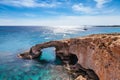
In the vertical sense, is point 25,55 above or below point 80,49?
below

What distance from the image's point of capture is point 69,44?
4431cm

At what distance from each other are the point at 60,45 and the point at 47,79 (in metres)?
16.4

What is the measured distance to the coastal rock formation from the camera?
76.1ft

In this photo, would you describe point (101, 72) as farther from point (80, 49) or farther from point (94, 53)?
point (80, 49)

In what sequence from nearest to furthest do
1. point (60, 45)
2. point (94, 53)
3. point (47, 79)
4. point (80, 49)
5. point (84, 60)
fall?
1. point (94, 53)
2. point (47, 79)
3. point (84, 60)
4. point (80, 49)
5. point (60, 45)

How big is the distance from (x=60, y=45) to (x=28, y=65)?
10.7 metres

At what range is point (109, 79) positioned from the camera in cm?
2344

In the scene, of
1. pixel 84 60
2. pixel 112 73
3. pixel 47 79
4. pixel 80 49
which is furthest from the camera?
pixel 80 49

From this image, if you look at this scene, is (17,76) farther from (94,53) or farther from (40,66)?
(94,53)

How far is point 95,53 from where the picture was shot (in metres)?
29.5

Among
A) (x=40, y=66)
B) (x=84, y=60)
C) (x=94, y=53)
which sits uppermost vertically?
(x=94, y=53)

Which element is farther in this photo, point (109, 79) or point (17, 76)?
point (17, 76)

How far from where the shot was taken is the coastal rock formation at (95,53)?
76.1 feet

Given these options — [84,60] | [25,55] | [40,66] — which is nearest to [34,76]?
[40,66]
